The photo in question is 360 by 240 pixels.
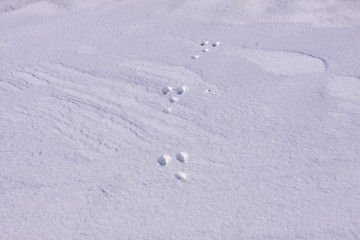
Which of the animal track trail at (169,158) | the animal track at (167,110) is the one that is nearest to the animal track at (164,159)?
the animal track trail at (169,158)

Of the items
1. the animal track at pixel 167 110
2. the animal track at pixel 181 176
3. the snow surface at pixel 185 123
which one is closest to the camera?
the snow surface at pixel 185 123

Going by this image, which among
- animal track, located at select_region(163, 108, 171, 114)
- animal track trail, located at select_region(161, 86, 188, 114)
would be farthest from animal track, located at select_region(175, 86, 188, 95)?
animal track, located at select_region(163, 108, 171, 114)

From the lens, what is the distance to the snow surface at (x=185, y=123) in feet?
3.87

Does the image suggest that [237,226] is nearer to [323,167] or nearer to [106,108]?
[323,167]

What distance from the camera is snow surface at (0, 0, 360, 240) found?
1181 millimetres

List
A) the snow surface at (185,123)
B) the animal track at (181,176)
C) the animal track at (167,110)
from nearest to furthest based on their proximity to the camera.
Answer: the snow surface at (185,123) → the animal track at (181,176) → the animal track at (167,110)

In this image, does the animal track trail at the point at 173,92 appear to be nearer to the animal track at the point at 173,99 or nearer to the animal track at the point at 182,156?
the animal track at the point at 173,99

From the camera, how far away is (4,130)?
152cm

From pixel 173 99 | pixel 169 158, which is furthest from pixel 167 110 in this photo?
pixel 169 158

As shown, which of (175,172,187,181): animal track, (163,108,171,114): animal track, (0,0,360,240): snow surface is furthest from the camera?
(163,108,171,114): animal track

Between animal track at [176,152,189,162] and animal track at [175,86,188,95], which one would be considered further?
animal track at [175,86,188,95]

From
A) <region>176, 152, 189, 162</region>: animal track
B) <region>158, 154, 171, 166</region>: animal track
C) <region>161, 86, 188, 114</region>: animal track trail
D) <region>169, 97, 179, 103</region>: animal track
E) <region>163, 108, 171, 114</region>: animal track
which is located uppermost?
<region>161, 86, 188, 114</region>: animal track trail

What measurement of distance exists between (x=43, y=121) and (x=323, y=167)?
3.72ft

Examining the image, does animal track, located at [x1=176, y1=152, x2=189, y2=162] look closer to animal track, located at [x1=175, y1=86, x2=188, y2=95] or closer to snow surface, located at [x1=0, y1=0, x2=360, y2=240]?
snow surface, located at [x1=0, y1=0, x2=360, y2=240]
